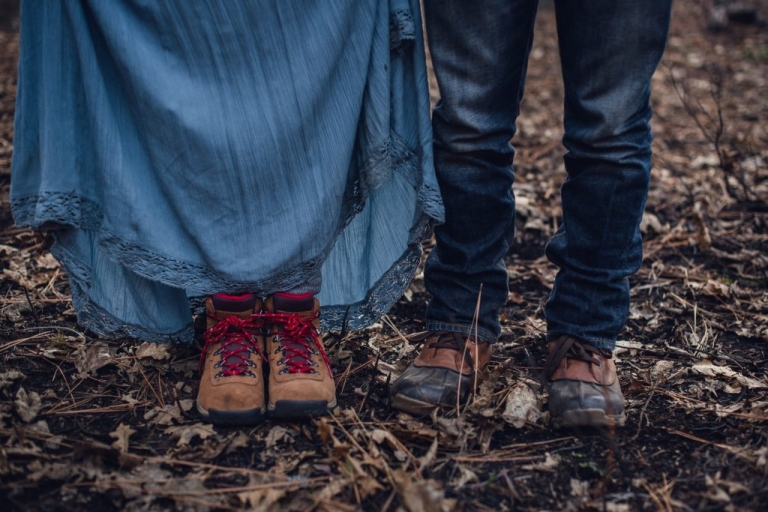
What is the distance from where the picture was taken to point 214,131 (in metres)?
1.67

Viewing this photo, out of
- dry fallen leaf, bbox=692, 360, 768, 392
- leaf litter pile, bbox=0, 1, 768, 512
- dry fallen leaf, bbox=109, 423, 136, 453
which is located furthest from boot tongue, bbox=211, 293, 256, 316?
dry fallen leaf, bbox=692, 360, 768, 392

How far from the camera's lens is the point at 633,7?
1473mm

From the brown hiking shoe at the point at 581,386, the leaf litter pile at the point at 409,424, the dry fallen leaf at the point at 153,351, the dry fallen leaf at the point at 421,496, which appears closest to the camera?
the dry fallen leaf at the point at 421,496

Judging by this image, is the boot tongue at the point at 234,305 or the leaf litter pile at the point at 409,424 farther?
the boot tongue at the point at 234,305

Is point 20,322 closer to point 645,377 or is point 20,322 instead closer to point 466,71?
point 466,71

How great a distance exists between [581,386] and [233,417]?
36.7 inches

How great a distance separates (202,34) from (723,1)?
8.18 meters

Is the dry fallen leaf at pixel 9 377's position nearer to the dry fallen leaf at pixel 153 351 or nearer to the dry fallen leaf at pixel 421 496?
the dry fallen leaf at pixel 153 351

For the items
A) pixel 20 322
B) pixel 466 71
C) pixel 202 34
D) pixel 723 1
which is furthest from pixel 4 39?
pixel 723 1

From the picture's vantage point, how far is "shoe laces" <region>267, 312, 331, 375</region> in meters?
1.81

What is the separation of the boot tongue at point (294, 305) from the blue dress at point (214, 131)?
1.9 inches

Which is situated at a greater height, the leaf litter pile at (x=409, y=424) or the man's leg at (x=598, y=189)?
the man's leg at (x=598, y=189)

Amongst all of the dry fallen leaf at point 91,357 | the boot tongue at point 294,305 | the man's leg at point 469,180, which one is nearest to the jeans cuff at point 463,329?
the man's leg at point 469,180

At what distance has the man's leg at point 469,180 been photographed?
161 centimetres
